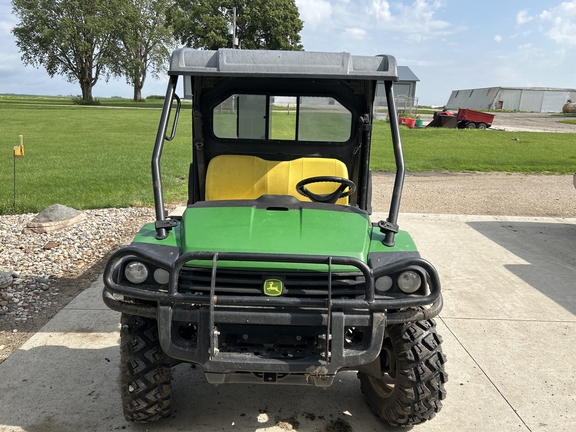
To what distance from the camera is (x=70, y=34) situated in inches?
1959

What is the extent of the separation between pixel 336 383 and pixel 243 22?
4918 centimetres

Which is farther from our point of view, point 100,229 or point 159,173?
point 100,229

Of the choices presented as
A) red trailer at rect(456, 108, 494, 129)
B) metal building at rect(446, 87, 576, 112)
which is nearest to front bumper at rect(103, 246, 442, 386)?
red trailer at rect(456, 108, 494, 129)

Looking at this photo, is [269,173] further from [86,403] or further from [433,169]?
[433,169]

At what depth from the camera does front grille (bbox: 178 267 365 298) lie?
262 cm

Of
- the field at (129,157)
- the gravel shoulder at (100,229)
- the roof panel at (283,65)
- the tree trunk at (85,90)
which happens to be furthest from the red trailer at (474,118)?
the tree trunk at (85,90)

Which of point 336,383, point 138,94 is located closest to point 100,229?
point 336,383

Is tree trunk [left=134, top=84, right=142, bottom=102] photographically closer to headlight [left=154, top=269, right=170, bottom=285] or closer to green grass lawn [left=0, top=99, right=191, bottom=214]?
green grass lawn [left=0, top=99, right=191, bottom=214]

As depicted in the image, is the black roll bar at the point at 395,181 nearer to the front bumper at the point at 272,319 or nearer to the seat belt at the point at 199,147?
the front bumper at the point at 272,319

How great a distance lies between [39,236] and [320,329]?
5116 mm

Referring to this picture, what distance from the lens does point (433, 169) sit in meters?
13.6

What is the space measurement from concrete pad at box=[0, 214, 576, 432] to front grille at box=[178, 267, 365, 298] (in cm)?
95

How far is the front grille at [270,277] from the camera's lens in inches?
103

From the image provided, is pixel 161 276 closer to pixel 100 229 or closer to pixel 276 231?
pixel 276 231
